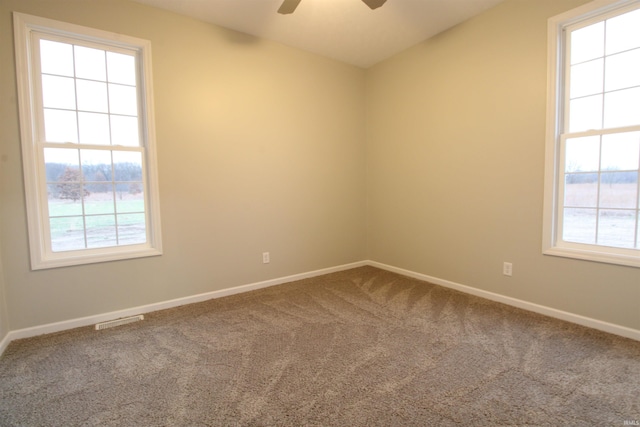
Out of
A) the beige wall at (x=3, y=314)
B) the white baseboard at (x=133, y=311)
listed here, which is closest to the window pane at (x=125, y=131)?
the beige wall at (x=3, y=314)

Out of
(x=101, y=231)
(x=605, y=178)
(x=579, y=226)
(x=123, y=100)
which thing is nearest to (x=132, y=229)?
(x=101, y=231)

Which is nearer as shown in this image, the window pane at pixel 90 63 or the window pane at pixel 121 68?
the window pane at pixel 90 63

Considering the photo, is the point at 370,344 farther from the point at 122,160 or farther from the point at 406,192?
the point at 122,160

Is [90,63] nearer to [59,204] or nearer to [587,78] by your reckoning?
[59,204]

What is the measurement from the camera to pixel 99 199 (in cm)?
259

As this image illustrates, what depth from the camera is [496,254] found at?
9.43 feet

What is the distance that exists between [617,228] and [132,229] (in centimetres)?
406

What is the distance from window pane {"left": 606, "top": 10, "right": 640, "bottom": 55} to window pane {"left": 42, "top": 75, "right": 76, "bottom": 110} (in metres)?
4.29

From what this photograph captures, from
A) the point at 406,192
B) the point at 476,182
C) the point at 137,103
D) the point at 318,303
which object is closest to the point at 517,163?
the point at 476,182

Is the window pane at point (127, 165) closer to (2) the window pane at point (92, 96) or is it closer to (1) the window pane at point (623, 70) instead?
(2) the window pane at point (92, 96)

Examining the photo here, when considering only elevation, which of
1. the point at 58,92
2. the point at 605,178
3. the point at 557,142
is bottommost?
the point at 605,178

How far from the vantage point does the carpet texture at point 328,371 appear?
148 cm

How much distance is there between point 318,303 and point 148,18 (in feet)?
10.0

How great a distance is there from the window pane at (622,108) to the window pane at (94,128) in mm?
Result: 4108
